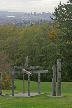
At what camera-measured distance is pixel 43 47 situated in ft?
171

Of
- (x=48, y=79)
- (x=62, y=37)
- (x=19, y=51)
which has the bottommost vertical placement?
(x=48, y=79)

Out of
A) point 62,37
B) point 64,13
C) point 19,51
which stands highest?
point 64,13

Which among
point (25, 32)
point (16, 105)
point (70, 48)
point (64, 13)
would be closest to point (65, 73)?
point (70, 48)

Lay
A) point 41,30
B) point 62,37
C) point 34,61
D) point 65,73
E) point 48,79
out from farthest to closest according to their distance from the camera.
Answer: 1. point 41,30
2. point 34,61
3. point 48,79
4. point 65,73
5. point 62,37

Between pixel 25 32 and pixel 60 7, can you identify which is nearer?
pixel 60 7

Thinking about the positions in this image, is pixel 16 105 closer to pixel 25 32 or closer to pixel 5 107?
pixel 5 107

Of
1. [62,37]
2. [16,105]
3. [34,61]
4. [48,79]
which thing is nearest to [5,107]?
[16,105]

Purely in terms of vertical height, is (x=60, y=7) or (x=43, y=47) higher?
(x=60, y=7)

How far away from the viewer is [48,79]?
51.0m

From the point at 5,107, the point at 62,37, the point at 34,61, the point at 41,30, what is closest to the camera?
the point at 5,107

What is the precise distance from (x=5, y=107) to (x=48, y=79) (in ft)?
135

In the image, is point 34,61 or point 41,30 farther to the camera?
point 41,30

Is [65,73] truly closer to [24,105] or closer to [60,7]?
[60,7]

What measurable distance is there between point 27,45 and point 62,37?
18193 mm
